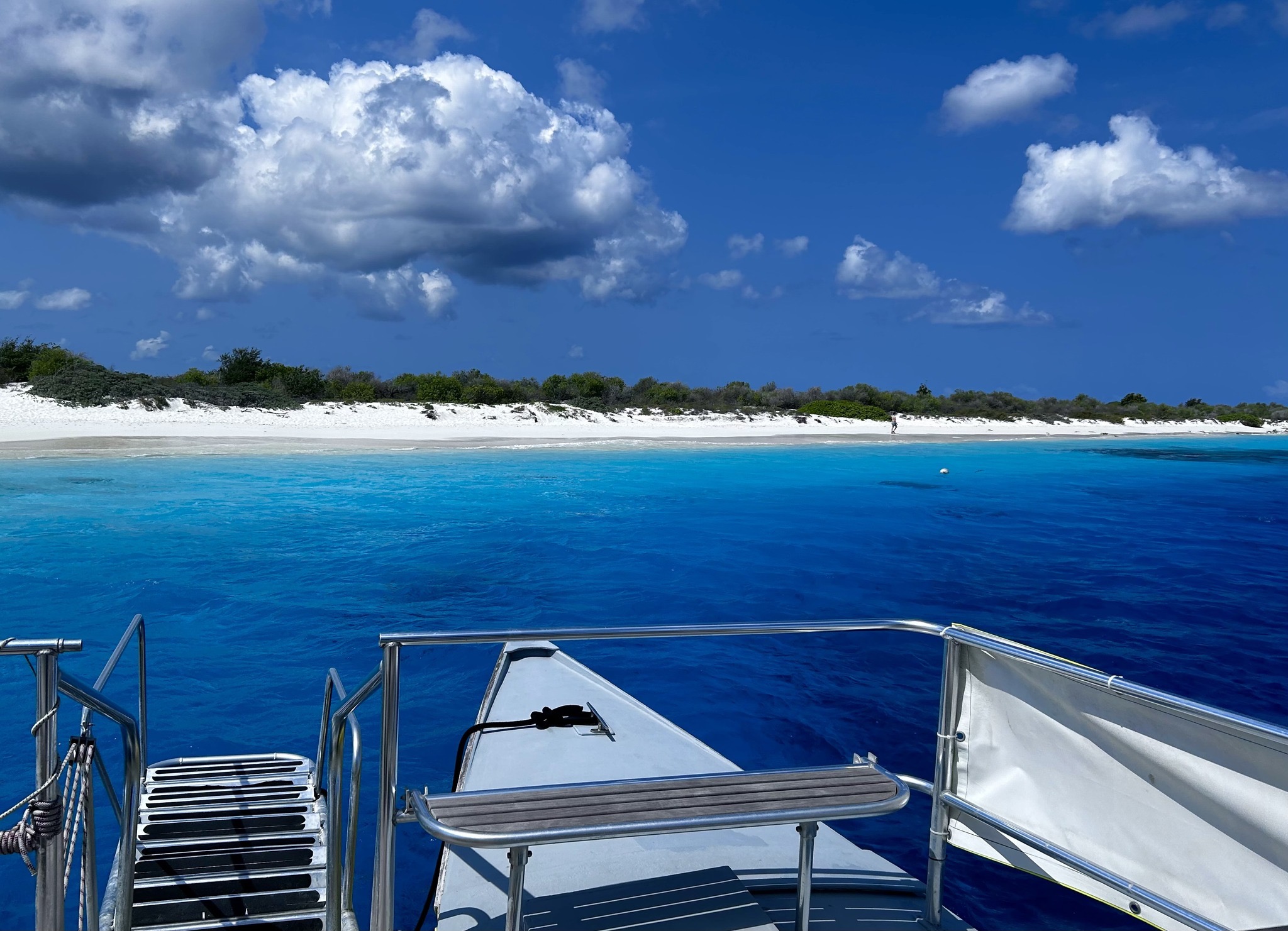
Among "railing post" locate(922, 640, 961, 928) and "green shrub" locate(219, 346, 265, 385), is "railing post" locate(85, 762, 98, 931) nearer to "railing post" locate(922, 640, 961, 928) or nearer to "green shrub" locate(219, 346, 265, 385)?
"railing post" locate(922, 640, 961, 928)

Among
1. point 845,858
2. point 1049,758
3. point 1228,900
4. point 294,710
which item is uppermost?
point 1049,758

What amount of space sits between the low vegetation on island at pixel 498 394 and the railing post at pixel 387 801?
28879mm

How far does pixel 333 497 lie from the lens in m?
15.8

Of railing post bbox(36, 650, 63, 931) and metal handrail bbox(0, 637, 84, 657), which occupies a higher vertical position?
metal handrail bbox(0, 637, 84, 657)

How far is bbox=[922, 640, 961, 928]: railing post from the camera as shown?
2.43 m

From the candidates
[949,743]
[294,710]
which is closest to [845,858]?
[949,743]

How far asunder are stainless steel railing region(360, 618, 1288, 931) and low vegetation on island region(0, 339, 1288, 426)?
2889cm

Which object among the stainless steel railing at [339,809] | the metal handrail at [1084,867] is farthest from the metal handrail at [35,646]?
the metal handrail at [1084,867]

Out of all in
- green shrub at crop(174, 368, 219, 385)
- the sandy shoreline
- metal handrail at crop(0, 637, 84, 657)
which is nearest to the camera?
metal handrail at crop(0, 637, 84, 657)

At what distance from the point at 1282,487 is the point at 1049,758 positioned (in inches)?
1054

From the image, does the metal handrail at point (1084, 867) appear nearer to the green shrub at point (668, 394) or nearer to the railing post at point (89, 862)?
the railing post at point (89, 862)

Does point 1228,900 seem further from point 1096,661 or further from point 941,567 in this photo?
point 941,567

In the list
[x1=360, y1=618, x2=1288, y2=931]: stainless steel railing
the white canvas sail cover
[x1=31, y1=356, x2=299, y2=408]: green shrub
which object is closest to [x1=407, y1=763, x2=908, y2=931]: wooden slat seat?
[x1=360, y1=618, x2=1288, y2=931]: stainless steel railing

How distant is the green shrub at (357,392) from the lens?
107ft
